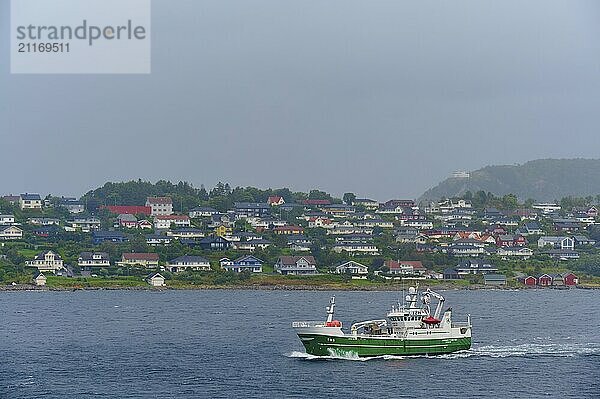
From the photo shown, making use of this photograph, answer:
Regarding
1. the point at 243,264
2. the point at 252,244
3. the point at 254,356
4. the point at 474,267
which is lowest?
the point at 254,356

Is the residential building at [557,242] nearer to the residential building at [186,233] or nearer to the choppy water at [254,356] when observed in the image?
the residential building at [186,233]

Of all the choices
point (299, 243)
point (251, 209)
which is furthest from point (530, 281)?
point (251, 209)

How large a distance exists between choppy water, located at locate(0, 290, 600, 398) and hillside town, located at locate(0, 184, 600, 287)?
11.5m

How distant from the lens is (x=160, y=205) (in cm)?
Answer: 7000

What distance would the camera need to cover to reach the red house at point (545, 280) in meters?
50.0

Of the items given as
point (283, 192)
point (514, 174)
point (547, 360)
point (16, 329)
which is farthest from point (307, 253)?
point (514, 174)

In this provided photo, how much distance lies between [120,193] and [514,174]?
373 feet

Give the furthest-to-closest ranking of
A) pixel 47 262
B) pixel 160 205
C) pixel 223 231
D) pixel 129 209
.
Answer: pixel 160 205 < pixel 129 209 < pixel 223 231 < pixel 47 262

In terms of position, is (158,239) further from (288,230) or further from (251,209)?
(251,209)

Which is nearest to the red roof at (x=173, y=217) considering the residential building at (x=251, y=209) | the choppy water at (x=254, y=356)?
the residential building at (x=251, y=209)

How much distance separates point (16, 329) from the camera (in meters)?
30.8

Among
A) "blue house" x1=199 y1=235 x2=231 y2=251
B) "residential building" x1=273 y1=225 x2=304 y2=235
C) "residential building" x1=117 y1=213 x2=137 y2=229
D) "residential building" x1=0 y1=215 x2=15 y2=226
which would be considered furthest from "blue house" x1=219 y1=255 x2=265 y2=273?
"residential building" x1=0 y1=215 x2=15 y2=226

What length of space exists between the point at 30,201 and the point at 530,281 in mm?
33130

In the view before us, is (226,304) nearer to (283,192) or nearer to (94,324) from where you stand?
(94,324)
